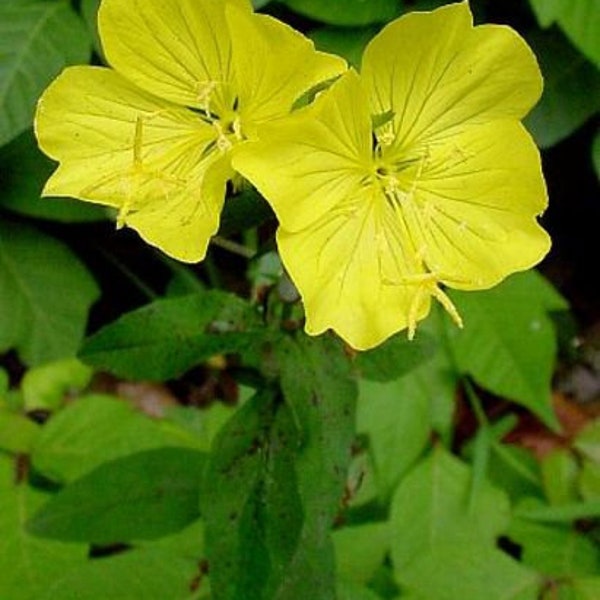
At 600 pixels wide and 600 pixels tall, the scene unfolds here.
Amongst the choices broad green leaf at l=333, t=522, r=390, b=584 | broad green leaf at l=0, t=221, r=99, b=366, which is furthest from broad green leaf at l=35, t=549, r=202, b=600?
broad green leaf at l=0, t=221, r=99, b=366

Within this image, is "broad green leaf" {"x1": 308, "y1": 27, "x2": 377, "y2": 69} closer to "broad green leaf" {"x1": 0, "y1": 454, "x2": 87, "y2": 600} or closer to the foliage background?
the foliage background

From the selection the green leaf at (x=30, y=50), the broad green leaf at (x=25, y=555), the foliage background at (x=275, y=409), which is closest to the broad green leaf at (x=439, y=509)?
the foliage background at (x=275, y=409)

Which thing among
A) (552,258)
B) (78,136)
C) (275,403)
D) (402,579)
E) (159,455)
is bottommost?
(552,258)

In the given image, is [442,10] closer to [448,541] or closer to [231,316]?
[231,316]

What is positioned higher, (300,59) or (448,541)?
(300,59)

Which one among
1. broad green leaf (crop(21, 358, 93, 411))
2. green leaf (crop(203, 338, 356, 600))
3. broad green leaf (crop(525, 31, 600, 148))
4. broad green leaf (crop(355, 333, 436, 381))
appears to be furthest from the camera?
broad green leaf (crop(525, 31, 600, 148))

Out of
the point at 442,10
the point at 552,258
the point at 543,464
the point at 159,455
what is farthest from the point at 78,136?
the point at 552,258

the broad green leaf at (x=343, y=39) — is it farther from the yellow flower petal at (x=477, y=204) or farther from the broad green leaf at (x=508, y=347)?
the yellow flower petal at (x=477, y=204)
